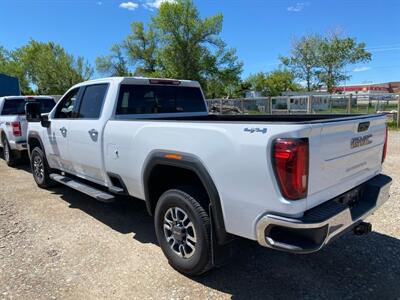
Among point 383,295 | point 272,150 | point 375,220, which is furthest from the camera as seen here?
point 375,220

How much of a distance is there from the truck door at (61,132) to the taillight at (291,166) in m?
3.76

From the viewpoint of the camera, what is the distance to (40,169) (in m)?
6.72

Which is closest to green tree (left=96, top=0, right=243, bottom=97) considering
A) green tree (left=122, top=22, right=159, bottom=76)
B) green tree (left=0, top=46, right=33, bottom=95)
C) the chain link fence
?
green tree (left=122, top=22, right=159, bottom=76)

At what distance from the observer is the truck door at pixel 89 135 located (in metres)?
4.55

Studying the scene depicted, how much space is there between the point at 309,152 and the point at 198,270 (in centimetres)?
158

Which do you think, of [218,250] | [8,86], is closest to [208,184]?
[218,250]

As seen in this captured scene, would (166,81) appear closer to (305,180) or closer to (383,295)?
(305,180)

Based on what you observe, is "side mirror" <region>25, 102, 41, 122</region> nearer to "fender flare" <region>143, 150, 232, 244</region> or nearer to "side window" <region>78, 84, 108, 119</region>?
"side window" <region>78, 84, 108, 119</region>

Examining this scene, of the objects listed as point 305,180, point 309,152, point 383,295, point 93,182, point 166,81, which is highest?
point 166,81

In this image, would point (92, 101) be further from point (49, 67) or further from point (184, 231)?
point (49, 67)

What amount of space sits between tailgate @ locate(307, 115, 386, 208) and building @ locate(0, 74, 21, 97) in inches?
973

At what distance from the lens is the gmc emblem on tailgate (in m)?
3.07

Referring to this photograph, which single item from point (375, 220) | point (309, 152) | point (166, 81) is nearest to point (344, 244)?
point (375, 220)

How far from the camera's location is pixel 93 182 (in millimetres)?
5004
